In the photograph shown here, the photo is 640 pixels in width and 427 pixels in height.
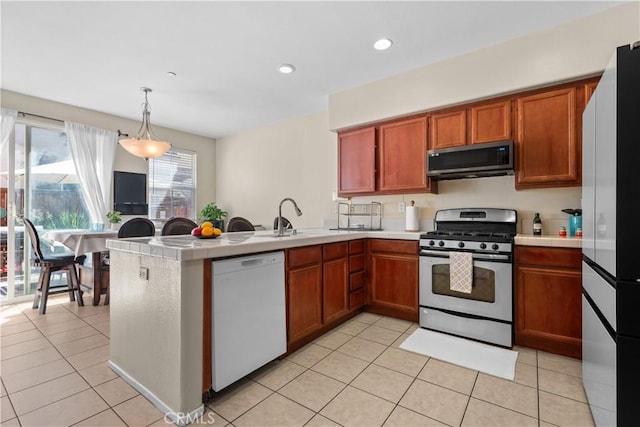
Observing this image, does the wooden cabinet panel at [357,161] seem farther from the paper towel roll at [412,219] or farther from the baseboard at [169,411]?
the baseboard at [169,411]

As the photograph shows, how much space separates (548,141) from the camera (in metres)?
2.60

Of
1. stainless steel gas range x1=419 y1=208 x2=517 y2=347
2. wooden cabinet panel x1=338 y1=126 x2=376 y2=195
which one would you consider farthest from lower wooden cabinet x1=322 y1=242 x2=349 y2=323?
wooden cabinet panel x1=338 y1=126 x2=376 y2=195

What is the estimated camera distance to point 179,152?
564cm

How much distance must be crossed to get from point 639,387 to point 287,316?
6.17 ft

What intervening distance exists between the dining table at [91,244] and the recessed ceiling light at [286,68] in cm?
271

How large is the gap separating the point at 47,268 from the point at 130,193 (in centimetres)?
174

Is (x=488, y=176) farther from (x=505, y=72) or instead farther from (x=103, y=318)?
(x=103, y=318)

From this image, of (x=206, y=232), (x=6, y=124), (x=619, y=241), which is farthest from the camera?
(x=6, y=124)

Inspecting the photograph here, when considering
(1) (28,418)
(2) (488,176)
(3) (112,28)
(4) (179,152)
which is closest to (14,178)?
(4) (179,152)

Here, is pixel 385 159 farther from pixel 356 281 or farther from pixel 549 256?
pixel 549 256

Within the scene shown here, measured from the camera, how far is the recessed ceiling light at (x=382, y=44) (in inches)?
108

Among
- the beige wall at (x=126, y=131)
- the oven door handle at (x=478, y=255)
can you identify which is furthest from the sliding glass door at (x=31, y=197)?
the oven door handle at (x=478, y=255)

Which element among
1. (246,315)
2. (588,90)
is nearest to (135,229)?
(246,315)

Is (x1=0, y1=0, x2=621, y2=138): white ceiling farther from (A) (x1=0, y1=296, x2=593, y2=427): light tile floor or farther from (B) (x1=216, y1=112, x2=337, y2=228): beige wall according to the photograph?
(A) (x1=0, y1=296, x2=593, y2=427): light tile floor
